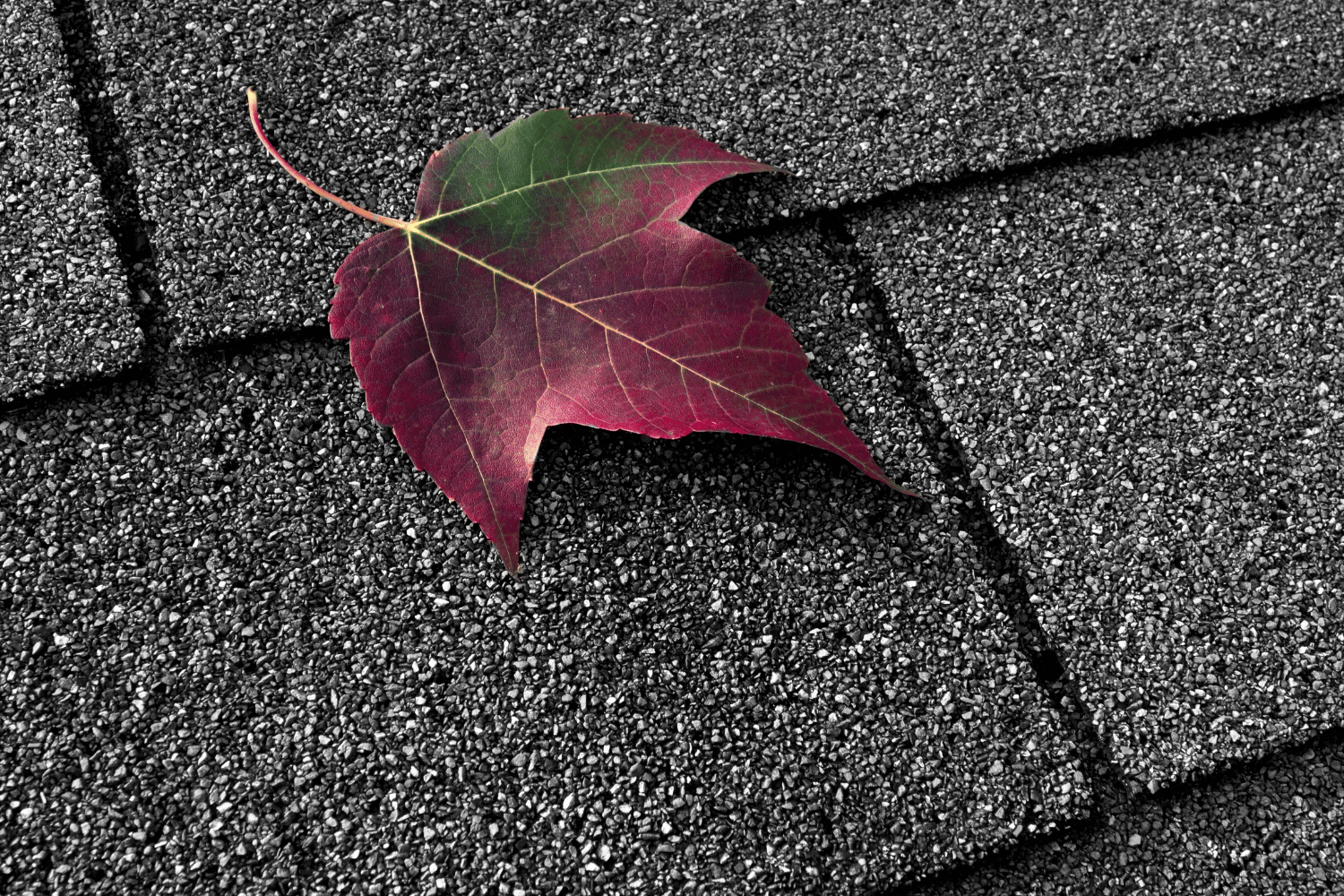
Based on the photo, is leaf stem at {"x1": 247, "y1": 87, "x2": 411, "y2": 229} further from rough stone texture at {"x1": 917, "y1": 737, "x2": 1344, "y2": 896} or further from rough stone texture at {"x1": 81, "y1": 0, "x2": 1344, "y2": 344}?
rough stone texture at {"x1": 917, "y1": 737, "x2": 1344, "y2": 896}

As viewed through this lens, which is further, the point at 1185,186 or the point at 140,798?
the point at 1185,186

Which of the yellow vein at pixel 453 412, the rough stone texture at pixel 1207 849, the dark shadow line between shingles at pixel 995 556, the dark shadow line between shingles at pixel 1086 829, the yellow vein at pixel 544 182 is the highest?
the yellow vein at pixel 544 182

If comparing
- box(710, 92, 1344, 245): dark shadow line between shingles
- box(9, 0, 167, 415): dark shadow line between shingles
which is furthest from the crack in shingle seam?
box(710, 92, 1344, 245): dark shadow line between shingles

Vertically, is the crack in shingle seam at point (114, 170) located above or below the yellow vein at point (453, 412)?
above

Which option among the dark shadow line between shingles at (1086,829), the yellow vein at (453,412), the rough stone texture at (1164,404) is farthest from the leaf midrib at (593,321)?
the dark shadow line between shingles at (1086,829)

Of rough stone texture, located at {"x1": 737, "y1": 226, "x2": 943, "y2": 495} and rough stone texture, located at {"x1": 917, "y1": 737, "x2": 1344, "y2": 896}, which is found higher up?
rough stone texture, located at {"x1": 737, "y1": 226, "x2": 943, "y2": 495}

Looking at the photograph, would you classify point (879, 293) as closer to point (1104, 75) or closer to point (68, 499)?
point (1104, 75)

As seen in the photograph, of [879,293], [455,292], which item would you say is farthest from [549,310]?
[879,293]

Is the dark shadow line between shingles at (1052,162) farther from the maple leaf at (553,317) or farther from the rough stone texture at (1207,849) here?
the rough stone texture at (1207,849)
